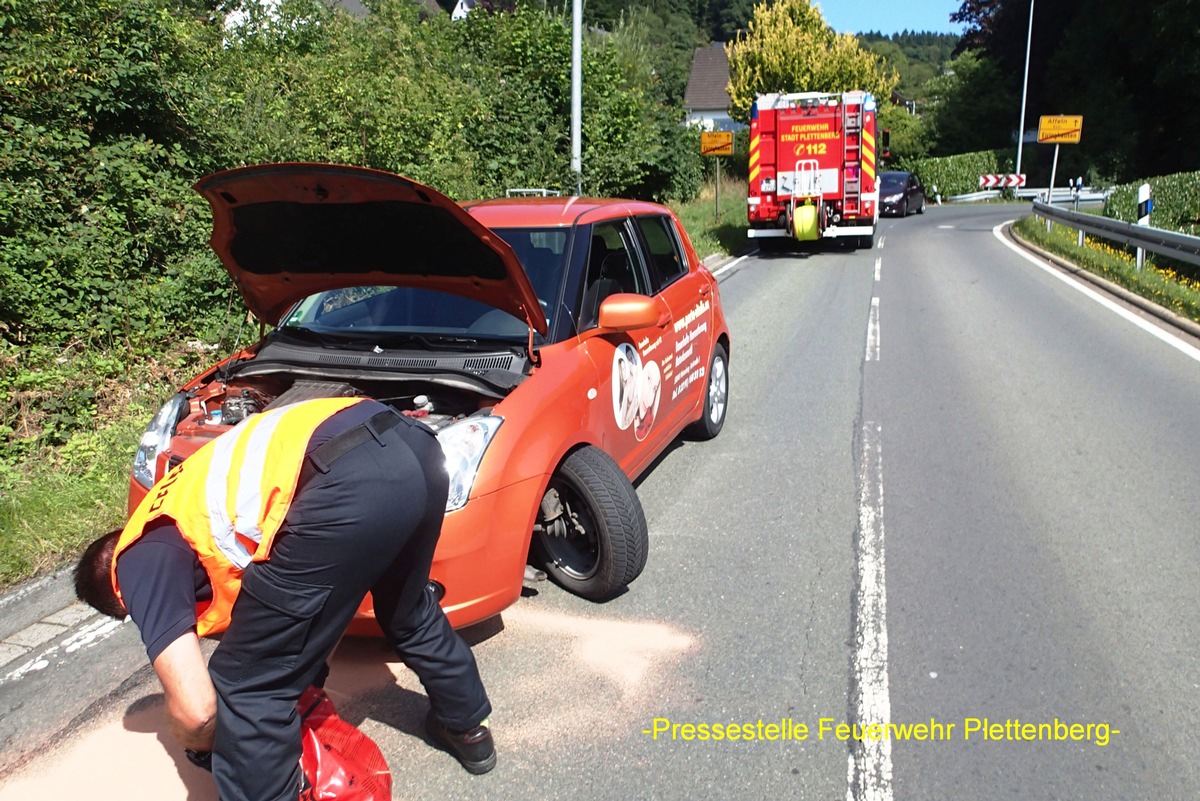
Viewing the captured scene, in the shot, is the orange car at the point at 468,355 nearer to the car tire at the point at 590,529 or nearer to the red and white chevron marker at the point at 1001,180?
the car tire at the point at 590,529

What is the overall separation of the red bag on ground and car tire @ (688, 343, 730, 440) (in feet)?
13.5

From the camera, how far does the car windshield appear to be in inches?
177

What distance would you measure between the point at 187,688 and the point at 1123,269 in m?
15.2

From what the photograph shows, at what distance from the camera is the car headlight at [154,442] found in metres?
3.80

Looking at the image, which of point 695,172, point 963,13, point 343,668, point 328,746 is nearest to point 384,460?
point 328,746

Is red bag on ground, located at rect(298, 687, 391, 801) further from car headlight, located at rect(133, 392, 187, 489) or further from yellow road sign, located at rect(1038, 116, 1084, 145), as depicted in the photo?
yellow road sign, located at rect(1038, 116, 1084, 145)

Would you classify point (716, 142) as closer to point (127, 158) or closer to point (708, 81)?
point (127, 158)

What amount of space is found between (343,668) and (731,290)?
→ 472 inches

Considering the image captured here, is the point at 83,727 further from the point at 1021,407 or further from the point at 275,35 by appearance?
the point at 275,35

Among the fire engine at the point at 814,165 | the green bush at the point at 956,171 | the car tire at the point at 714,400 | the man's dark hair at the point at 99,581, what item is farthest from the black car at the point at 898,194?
the man's dark hair at the point at 99,581

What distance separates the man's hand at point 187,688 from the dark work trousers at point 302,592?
0.08 metres

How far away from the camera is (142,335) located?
24.4 feet

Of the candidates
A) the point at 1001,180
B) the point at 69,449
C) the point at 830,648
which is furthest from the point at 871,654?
the point at 1001,180

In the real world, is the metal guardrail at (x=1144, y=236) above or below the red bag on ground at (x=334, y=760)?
above
